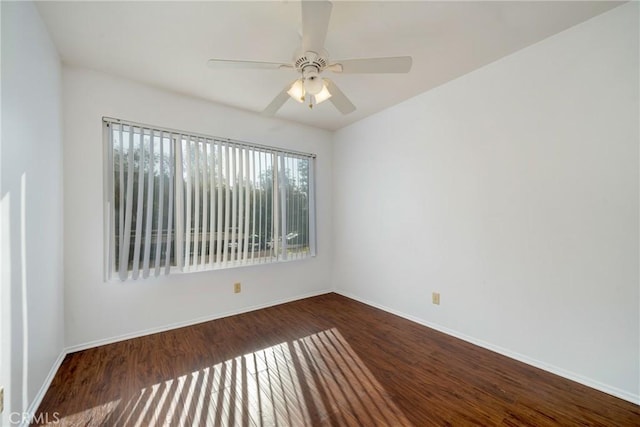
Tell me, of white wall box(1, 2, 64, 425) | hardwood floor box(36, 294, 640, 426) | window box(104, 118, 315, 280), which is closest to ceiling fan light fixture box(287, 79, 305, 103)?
window box(104, 118, 315, 280)

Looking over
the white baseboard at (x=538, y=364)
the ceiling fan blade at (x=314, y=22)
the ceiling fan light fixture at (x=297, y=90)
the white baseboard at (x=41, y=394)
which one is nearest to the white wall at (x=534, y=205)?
the white baseboard at (x=538, y=364)

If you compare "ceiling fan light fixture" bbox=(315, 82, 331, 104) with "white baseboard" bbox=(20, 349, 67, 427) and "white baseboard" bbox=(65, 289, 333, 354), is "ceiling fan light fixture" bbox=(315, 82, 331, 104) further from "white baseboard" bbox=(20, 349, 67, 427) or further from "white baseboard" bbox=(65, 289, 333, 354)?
"white baseboard" bbox=(20, 349, 67, 427)

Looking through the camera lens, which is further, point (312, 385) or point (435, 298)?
point (435, 298)

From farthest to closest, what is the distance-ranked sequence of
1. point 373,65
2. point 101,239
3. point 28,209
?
1. point 101,239
2. point 373,65
3. point 28,209

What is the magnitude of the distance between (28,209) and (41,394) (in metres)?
1.23

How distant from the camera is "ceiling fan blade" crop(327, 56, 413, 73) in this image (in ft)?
5.46

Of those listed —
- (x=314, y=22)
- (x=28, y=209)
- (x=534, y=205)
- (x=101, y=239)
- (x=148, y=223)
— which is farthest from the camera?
(x=148, y=223)

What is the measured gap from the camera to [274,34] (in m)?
1.95

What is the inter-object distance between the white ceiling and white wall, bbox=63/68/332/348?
0.24 metres

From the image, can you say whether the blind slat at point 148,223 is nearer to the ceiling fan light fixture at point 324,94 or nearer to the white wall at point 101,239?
the white wall at point 101,239

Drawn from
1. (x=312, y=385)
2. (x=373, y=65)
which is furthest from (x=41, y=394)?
(x=373, y=65)

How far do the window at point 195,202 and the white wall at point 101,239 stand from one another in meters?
0.11

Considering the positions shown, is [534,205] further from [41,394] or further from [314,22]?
[41,394]

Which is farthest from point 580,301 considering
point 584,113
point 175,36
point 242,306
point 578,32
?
point 175,36
